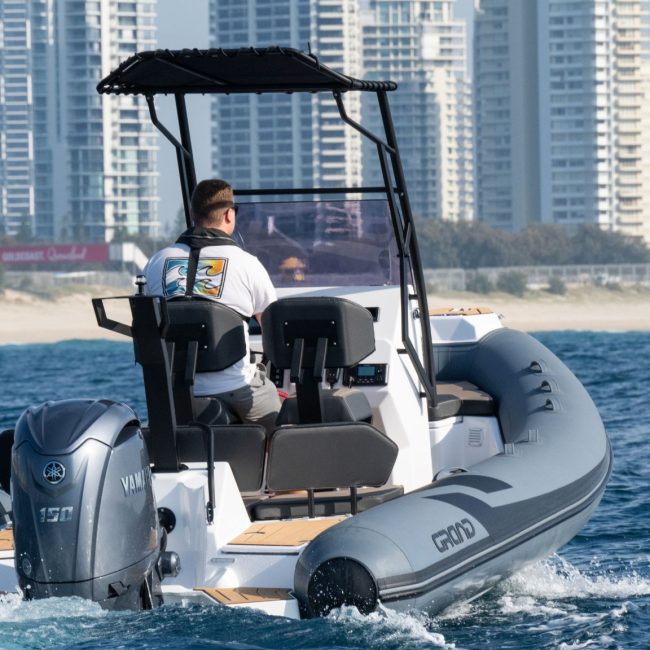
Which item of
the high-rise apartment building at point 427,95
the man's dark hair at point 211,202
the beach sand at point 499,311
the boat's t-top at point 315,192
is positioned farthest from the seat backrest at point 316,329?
the high-rise apartment building at point 427,95

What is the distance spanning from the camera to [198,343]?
4.97 meters

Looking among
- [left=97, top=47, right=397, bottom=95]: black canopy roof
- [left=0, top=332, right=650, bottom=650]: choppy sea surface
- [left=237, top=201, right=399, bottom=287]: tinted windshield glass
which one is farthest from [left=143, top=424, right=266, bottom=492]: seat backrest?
[left=237, top=201, right=399, bottom=287]: tinted windshield glass

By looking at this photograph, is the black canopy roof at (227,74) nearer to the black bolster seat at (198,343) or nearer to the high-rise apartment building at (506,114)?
the black bolster seat at (198,343)

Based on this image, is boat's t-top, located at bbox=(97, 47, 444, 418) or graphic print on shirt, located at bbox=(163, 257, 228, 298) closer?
graphic print on shirt, located at bbox=(163, 257, 228, 298)

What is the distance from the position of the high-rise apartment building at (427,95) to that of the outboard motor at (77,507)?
8696 centimetres

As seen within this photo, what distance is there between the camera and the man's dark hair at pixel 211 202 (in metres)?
5.18

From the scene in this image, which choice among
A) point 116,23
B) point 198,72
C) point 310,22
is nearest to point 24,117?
point 116,23

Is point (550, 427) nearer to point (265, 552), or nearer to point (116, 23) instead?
point (265, 552)

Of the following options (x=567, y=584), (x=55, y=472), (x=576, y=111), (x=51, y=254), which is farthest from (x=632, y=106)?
(x=55, y=472)

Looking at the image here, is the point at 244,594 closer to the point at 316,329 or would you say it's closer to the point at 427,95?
the point at 316,329

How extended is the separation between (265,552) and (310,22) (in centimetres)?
9171

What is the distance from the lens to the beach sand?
2415 inches

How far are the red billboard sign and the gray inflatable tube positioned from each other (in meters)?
68.7

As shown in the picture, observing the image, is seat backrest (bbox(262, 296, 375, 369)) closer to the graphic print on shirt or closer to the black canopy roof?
the graphic print on shirt
